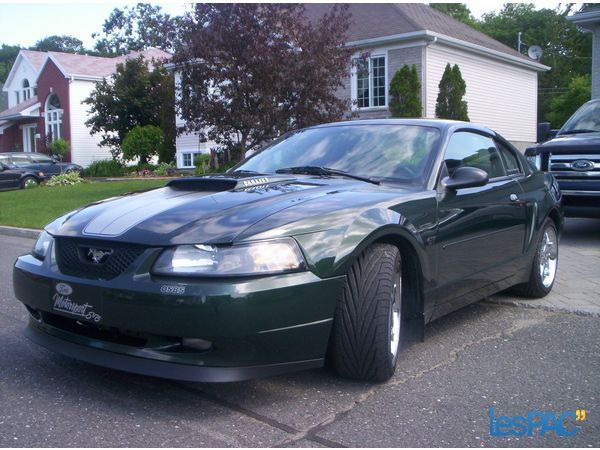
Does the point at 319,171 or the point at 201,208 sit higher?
the point at 319,171

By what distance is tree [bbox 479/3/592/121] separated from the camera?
47.1 metres

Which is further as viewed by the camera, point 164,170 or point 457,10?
point 457,10

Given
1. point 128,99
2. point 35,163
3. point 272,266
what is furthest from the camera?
point 128,99

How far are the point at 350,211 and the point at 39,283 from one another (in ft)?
5.56

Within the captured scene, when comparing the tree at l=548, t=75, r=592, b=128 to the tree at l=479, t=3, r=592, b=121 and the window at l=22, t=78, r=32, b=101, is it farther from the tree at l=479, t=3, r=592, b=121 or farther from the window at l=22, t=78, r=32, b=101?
the window at l=22, t=78, r=32, b=101

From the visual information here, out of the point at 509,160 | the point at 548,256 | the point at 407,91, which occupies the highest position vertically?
the point at 407,91

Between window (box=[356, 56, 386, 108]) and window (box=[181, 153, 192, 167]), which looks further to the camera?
window (box=[181, 153, 192, 167])

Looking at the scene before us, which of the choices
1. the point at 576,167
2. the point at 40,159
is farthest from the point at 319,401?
the point at 40,159

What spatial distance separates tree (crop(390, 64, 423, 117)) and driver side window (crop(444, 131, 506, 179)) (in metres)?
14.2

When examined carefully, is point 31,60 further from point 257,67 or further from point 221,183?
point 221,183

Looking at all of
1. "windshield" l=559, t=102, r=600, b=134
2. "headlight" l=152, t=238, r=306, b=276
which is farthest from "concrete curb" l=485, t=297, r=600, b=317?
"windshield" l=559, t=102, r=600, b=134

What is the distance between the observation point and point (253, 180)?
418 centimetres

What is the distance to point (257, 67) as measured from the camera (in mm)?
12406

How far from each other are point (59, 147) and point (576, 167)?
3342 cm
